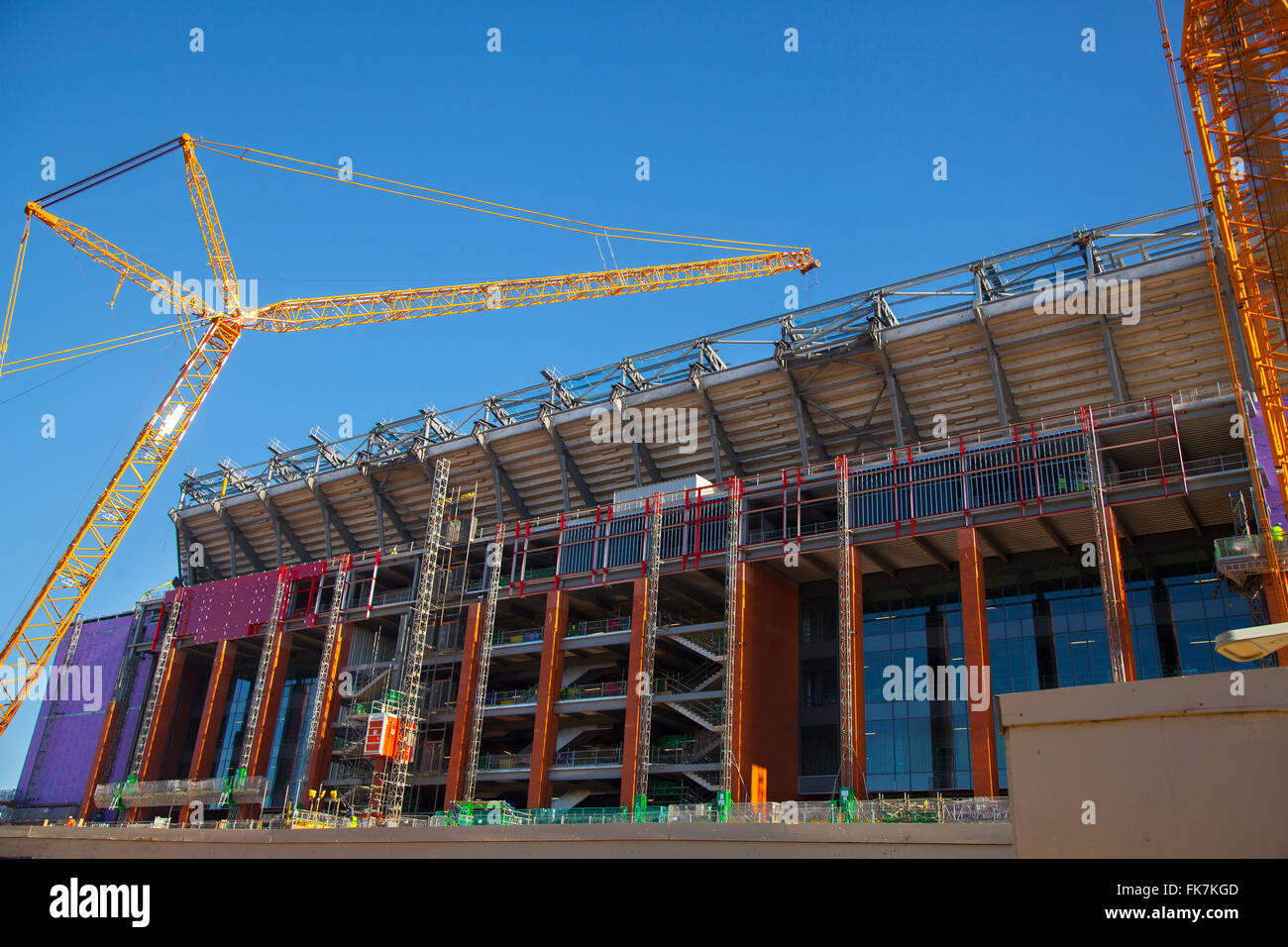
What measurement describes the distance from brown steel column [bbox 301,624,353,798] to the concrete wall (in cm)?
6122

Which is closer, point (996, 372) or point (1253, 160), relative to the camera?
point (1253, 160)

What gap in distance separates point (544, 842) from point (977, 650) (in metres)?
20.8

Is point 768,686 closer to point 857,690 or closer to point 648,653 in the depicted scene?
point 857,690

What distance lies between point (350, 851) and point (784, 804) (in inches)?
789

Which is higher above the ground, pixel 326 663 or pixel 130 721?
pixel 326 663

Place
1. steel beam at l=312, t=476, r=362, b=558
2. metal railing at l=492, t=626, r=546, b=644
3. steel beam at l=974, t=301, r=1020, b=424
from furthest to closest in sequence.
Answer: steel beam at l=312, t=476, r=362, b=558 → metal railing at l=492, t=626, r=546, b=644 → steel beam at l=974, t=301, r=1020, b=424

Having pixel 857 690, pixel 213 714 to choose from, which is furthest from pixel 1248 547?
pixel 213 714

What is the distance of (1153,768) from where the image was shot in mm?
11570

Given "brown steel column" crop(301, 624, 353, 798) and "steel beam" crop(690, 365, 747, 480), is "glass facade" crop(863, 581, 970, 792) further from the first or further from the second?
"brown steel column" crop(301, 624, 353, 798)

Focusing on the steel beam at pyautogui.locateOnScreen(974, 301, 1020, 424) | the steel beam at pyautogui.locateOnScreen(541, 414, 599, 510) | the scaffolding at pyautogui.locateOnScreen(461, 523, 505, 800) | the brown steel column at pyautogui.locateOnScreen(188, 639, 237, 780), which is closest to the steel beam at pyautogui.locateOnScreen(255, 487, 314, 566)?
the brown steel column at pyautogui.locateOnScreen(188, 639, 237, 780)

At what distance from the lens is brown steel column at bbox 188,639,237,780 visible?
239ft
